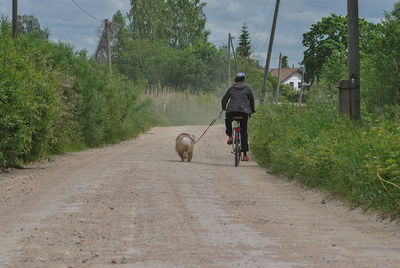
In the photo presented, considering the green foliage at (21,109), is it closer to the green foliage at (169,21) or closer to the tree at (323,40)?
the tree at (323,40)

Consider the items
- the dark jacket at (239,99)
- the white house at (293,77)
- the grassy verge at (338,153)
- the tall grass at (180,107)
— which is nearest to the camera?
the grassy verge at (338,153)

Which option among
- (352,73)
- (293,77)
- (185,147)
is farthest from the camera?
(293,77)

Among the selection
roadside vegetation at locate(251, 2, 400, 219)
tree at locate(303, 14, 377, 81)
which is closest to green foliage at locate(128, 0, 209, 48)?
tree at locate(303, 14, 377, 81)

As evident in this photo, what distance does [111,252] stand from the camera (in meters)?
5.26

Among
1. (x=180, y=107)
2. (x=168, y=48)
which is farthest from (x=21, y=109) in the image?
(x=168, y=48)

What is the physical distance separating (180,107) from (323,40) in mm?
21004

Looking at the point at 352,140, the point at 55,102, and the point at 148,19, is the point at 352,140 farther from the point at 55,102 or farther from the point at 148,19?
the point at 148,19

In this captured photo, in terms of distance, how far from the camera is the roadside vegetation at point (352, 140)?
782 cm

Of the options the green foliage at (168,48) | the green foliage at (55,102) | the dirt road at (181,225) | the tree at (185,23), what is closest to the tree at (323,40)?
the green foliage at (168,48)

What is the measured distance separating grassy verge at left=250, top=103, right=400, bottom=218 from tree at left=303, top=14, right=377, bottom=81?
4818 cm

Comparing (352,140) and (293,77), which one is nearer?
(352,140)

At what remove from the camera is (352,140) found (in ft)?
31.7

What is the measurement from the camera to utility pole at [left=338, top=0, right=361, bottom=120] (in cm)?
1323

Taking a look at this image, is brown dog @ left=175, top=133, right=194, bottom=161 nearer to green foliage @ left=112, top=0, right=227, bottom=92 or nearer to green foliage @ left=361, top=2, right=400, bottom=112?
green foliage @ left=361, top=2, right=400, bottom=112
